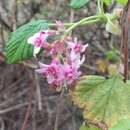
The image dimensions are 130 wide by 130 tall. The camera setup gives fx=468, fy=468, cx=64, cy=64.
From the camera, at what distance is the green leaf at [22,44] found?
1.02 m

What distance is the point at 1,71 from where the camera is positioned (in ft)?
9.66

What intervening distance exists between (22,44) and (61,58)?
142mm

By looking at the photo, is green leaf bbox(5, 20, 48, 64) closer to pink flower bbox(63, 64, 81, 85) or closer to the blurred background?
pink flower bbox(63, 64, 81, 85)

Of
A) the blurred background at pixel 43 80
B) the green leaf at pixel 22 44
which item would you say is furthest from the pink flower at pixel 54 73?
the blurred background at pixel 43 80

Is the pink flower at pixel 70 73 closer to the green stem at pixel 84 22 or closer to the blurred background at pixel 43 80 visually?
the green stem at pixel 84 22

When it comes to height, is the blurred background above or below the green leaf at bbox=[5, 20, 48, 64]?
below

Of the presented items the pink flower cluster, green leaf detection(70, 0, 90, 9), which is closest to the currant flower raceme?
the pink flower cluster

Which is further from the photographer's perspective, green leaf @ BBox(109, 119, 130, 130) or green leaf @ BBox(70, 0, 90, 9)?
green leaf @ BBox(70, 0, 90, 9)

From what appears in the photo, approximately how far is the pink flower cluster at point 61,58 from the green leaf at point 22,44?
3.3 inches

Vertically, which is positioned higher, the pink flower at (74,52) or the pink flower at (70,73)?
the pink flower at (74,52)

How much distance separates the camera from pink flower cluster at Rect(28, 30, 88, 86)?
0.90 m

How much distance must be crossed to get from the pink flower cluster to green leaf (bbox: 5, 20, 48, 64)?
84 millimetres

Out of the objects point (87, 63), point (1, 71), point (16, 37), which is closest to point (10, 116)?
point (1, 71)

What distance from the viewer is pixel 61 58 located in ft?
3.01
